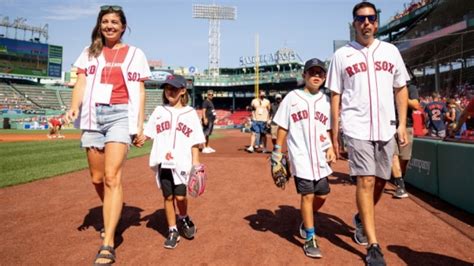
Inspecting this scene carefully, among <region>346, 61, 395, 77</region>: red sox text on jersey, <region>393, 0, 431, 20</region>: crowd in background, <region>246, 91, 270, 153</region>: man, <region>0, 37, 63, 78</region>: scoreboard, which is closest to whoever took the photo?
<region>346, 61, 395, 77</region>: red sox text on jersey

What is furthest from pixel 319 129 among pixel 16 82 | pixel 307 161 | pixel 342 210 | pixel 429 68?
pixel 16 82

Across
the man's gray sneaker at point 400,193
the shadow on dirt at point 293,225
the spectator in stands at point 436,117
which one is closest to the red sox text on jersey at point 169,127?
the shadow on dirt at point 293,225

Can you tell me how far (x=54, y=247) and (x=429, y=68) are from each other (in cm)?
2482

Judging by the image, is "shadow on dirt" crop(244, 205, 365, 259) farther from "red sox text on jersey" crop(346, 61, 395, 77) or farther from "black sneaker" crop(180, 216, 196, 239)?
"red sox text on jersey" crop(346, 61, 395, 77)

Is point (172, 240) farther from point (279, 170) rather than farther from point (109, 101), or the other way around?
point (109, 101)

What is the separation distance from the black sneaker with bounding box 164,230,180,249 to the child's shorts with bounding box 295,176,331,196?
4.07ft

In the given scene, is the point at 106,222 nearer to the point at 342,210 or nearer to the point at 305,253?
the point at 305,253

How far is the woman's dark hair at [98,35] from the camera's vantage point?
3.41 metres

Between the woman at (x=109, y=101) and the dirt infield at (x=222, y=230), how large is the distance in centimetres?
53

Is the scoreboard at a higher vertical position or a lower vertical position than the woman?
higher

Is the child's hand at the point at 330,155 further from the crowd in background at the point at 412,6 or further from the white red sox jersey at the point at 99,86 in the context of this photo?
the crowd in background at the point at 412,6

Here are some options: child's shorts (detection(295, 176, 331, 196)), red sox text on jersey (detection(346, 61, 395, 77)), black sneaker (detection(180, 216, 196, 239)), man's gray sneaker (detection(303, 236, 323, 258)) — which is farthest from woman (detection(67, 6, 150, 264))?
red sox text on jersey (detection(346, 61, 395, 77))

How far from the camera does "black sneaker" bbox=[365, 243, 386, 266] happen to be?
283 centimetres

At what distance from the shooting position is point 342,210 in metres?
4.83
